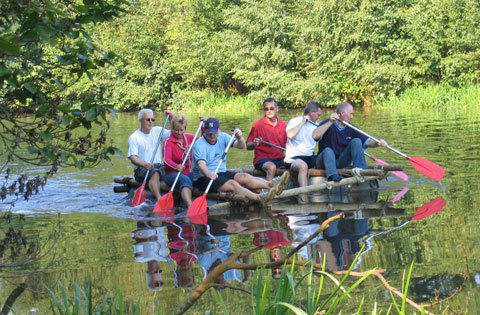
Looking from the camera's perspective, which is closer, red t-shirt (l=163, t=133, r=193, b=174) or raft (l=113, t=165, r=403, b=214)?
raft (l=113, t=165, r=403, b=214)

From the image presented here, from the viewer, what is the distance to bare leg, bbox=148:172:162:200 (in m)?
11.0

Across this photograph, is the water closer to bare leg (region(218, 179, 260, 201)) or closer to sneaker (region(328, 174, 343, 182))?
bare leg (region(218, 179, 260, 201))

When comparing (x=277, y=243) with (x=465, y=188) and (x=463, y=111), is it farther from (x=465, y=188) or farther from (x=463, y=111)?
(x=463, y=111)

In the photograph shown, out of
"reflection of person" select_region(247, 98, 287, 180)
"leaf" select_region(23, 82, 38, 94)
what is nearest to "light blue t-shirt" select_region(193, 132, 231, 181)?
"reflection of person" select_region(247, 98, 287, 180)

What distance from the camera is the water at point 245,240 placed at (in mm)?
5805

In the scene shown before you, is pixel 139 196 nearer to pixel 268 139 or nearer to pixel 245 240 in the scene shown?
pixel 268 139

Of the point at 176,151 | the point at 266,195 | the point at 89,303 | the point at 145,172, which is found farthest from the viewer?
the point at 145,172

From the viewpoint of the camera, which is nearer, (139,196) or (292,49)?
(139,196)

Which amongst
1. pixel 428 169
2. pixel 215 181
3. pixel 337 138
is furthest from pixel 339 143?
pixel 215 181

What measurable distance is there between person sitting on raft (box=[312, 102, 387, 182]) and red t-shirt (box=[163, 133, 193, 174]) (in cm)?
166

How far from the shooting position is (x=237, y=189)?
33.6 feet

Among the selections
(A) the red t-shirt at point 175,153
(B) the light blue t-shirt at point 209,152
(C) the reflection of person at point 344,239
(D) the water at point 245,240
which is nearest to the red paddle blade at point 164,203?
(D) the water at point 245,240

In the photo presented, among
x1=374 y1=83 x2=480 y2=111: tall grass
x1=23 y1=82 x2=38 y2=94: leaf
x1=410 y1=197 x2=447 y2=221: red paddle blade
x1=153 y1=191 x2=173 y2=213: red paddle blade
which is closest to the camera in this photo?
x1=23 y1=82 x2=38 y2=94: leaf

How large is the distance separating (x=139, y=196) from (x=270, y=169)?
171 cm
